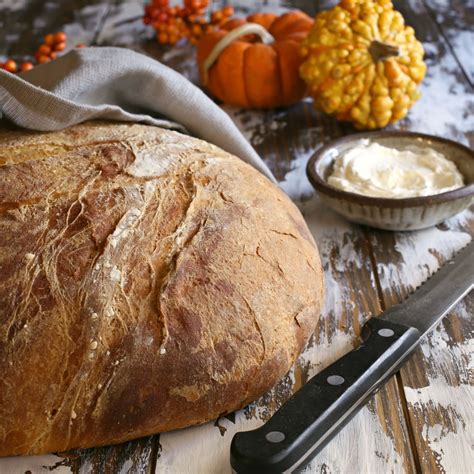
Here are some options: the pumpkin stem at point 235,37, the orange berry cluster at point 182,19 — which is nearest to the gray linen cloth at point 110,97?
the pumpkin stem at point 235,37

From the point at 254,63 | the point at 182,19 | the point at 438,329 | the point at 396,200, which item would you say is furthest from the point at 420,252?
the point at 182,19

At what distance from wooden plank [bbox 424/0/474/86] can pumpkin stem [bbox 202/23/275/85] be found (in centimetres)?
74

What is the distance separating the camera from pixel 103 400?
119cm

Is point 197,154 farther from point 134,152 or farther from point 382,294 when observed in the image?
point 382,294

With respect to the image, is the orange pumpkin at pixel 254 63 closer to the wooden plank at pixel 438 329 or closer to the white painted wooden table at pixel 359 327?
the white painted wooden table at pixel 359 327

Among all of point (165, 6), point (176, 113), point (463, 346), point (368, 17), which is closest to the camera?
point (463, 346)

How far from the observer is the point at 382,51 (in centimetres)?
221

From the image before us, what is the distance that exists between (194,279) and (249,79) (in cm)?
133

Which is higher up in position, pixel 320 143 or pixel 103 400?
pixel 103 400

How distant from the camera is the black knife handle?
43.7 inches

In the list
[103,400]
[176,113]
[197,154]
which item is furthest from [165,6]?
[103,400]

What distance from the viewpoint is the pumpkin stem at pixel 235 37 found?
2455 millimetres

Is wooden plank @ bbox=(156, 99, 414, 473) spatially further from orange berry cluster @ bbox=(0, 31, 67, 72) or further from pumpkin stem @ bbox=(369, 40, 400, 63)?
orange berry cluster @ bbox=(0, 31, 67, 72)

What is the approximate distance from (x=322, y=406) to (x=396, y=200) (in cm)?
68
